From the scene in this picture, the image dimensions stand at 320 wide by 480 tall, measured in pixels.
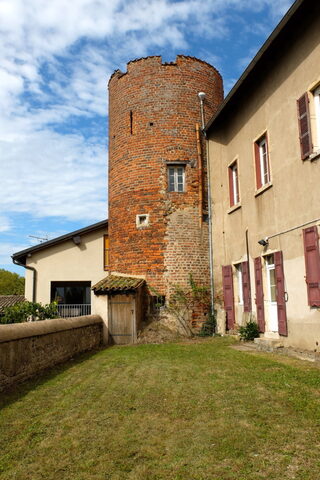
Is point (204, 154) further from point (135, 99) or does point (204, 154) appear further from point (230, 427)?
point (230, 427)

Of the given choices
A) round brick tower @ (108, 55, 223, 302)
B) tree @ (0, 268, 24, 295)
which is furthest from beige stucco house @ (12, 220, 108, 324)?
tree @ (0, 268, 24, 295)

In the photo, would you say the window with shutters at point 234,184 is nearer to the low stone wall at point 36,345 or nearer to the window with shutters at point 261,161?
the window with shutters at point 261,161

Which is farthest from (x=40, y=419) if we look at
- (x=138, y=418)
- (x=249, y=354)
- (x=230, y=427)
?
(x=249, y=354)

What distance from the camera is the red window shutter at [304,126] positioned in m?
8.58

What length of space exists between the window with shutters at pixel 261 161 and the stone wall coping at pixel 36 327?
600 centimetres

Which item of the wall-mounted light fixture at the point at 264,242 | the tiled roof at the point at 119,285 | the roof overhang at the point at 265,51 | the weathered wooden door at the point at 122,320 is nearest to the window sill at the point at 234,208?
the wall-mounted light fixture at the point at 264,242

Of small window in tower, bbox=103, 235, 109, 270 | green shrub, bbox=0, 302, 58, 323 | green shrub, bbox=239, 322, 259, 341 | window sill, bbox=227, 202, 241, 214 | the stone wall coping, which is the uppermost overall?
window sill, bbox=227, 202, 241, 214

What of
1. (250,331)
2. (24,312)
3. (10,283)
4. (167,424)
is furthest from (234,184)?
(10,283)

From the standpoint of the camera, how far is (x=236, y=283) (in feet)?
42.0

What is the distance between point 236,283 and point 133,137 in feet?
21.5

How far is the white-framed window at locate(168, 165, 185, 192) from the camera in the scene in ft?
48.3

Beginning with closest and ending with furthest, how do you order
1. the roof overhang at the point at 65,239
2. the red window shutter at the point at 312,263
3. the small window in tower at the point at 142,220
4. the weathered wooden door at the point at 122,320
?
1. the red window shutter at the point at 312,263
2. the weathered wooden door at the point at 122,320
3. the small window in tower at the point at 142,220
4. the roof overhang at the point at 65,239

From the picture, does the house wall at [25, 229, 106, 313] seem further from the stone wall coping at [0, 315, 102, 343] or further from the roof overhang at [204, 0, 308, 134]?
the roof overhang at [204, 0, 308, 134]

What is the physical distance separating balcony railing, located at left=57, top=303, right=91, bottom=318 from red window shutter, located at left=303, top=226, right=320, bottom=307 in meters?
14.1
